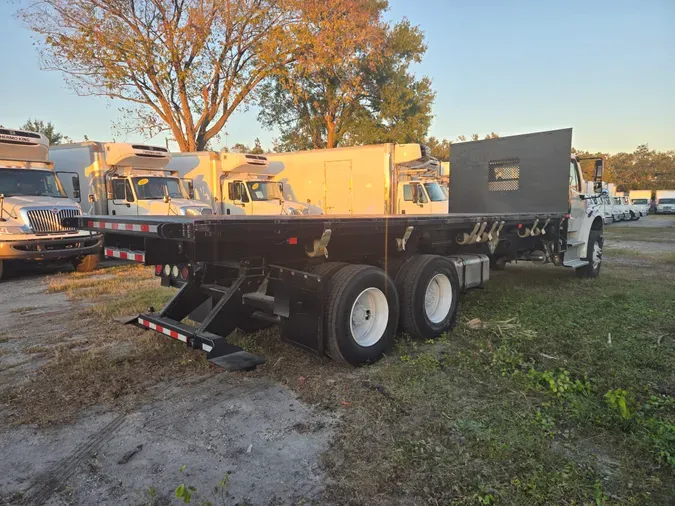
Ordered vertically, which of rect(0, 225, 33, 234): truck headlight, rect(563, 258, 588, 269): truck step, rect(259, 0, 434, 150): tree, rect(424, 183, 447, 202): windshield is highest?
rect(259, 0, 434, 150): tree

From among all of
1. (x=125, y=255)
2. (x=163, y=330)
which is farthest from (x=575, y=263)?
(x=125, y=255)

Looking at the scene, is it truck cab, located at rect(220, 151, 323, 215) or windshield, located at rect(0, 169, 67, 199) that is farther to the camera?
truck cab, located at rect(220, 151, 323, 215)

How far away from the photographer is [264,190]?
15117 millimetres

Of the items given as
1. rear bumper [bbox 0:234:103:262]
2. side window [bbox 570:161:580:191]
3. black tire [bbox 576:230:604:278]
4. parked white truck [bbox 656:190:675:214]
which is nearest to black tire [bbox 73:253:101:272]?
rear bumper [bbox 0:234:103:262]

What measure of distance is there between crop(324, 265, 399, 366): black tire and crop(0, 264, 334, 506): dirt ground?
2.13 feet

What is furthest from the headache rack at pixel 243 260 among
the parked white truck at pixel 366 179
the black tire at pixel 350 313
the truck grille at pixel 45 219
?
the parked white truck at pixel 366 179

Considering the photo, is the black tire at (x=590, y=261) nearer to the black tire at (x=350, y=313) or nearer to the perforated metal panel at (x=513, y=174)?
the perforated metal panel at (x=513, y=174)

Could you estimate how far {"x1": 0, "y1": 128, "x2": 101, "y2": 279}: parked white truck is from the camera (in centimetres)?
970

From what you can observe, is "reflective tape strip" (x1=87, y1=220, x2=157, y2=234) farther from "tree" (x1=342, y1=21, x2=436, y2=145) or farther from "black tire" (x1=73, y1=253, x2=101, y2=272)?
"tree" (x1=342, y1=21, x2=436, y2=145)

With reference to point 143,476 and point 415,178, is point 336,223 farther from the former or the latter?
point 415,178

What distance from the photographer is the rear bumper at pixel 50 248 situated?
954 cm

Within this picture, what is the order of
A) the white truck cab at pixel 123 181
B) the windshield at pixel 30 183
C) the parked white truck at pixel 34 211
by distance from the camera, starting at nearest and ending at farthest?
the parked white truck at pixel 34 211 < the windshield at pixel 30 183 < the white truck cab at pixel 123 181

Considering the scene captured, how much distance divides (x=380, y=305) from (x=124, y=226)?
102 inches

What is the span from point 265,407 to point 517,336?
3.21 meters
